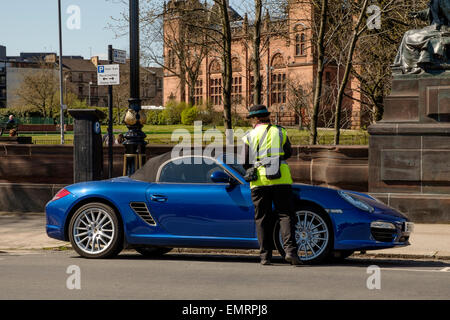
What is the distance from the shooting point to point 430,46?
47.3 ft

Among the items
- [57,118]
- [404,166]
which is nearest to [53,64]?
[57,118]

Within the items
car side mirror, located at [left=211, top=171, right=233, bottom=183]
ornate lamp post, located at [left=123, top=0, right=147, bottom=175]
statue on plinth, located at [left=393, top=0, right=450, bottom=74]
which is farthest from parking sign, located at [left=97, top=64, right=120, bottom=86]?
statue on plinth, located at [left=393, top=0, right=450, bottom=74]

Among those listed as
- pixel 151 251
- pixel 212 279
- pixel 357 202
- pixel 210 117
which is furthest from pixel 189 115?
pixel 212 279

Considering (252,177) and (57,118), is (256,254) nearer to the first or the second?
(252,177)

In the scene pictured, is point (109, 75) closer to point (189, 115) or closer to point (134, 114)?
point (134, 114)

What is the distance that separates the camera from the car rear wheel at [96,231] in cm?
909

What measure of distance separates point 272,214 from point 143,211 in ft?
5.28

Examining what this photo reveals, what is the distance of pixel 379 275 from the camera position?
7.79 metres

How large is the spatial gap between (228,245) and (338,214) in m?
1.33

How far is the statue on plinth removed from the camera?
46.9ft

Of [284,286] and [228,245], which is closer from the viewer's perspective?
[284,286]

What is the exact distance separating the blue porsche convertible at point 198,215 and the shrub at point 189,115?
58840mm

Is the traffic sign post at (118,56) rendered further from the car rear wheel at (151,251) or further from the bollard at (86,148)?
the car rear wheel at (151,251)

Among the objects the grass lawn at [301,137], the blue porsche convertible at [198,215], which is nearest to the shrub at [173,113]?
the grass lawn at [301,137]
